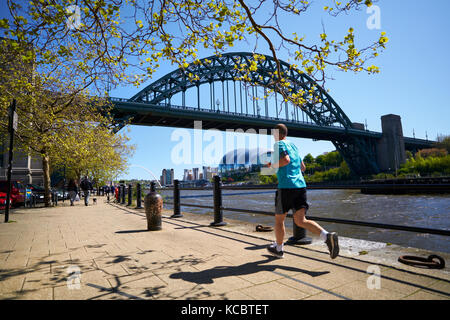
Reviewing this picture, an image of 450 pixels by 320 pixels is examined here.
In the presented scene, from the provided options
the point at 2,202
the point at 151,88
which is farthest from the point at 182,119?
the point at 2,202

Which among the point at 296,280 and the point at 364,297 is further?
the point at 296,280

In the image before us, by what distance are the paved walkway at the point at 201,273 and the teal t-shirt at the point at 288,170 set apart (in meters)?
0.91

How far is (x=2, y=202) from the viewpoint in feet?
36.3

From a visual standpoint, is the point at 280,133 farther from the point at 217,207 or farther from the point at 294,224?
the point at 217,207

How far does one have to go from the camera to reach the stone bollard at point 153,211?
552 cm

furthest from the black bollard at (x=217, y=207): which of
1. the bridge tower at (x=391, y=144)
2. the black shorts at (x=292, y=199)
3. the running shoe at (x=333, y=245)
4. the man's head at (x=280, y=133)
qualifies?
the bridge tower at (x=391, y=144)

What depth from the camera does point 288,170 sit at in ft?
10.2

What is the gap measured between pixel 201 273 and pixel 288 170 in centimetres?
153

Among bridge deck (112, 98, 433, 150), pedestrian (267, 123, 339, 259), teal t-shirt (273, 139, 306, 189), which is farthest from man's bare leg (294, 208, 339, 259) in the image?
bridge deck (112, 98, 433, 150)

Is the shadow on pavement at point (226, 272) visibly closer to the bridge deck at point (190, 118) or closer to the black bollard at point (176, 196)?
the black bollard at point (176, 196)

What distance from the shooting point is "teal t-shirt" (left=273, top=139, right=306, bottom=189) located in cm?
304

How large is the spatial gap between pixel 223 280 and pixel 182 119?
38.4 meters
